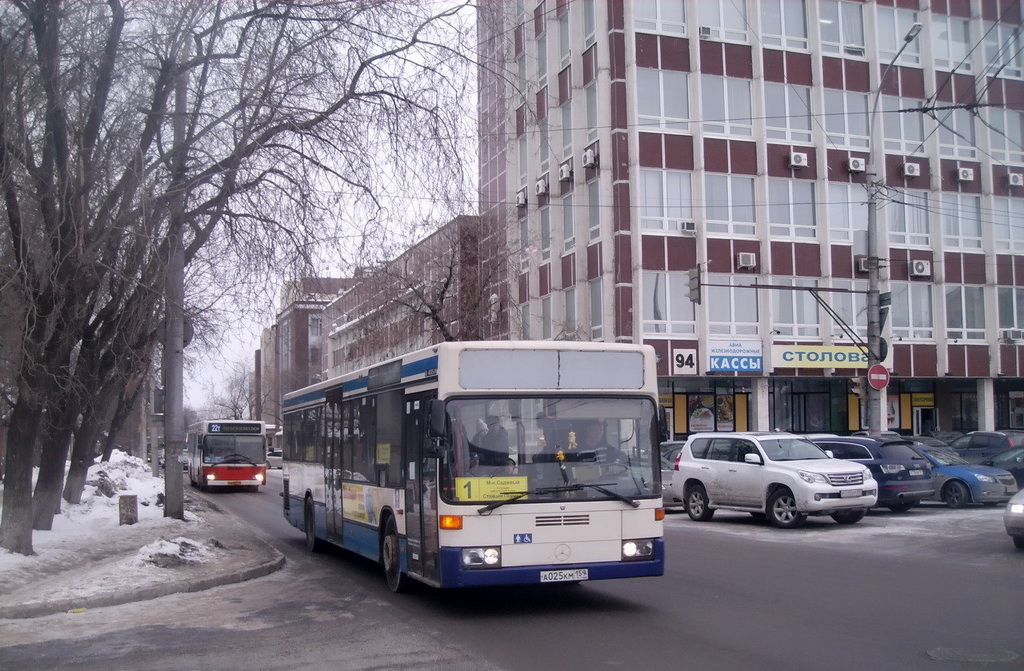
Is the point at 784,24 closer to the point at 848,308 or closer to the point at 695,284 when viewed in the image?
the point at 848,308

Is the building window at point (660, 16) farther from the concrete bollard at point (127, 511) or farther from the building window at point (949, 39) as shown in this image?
the concrete bollard at point (127, 511)

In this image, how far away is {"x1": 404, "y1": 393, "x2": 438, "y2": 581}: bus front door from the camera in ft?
33.7

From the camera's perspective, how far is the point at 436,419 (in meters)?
9.72

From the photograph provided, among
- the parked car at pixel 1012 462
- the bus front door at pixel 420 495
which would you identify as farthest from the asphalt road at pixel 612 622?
the parked car at pixel 1012 462

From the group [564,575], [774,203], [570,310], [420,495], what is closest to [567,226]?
[570,310]

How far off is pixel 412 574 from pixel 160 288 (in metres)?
5.83

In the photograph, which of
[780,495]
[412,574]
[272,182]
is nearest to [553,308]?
[780,495]

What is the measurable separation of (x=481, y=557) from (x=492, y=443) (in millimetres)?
1121

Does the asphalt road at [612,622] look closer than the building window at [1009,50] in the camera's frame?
Yes

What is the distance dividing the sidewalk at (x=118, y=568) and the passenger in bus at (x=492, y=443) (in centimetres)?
488

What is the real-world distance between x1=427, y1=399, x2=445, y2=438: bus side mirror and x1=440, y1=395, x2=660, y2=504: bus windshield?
0.30m

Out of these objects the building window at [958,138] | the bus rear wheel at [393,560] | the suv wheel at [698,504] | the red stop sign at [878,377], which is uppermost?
the building window at [958,138]

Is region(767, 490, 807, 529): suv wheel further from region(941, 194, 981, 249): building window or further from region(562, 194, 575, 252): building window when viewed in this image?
region(941, 194, 981, 249): building window

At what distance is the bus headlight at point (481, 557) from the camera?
386 inches
